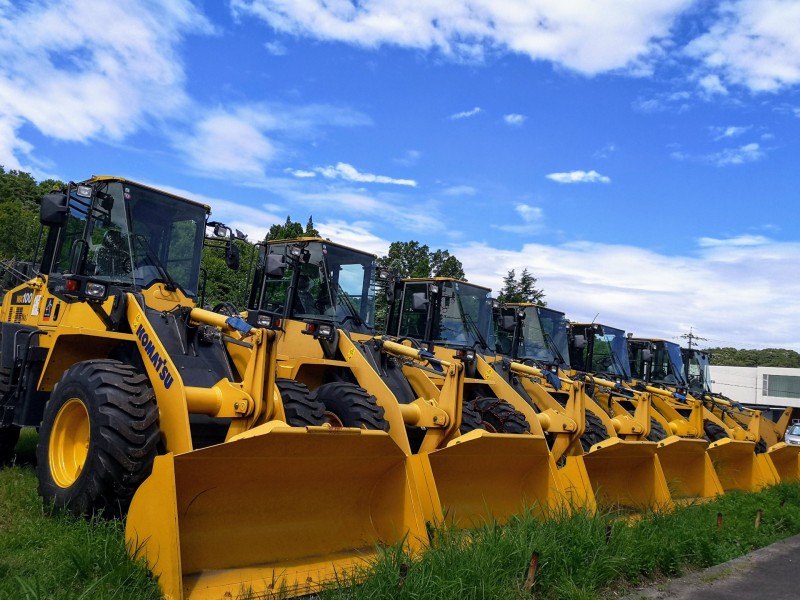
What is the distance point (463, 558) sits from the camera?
422cm

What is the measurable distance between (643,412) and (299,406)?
17.9 ft

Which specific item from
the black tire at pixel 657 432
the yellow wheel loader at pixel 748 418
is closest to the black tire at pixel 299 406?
the black tire at pixel 657 432

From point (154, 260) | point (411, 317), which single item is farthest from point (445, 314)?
point (154, 260)

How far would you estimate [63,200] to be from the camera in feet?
20.0

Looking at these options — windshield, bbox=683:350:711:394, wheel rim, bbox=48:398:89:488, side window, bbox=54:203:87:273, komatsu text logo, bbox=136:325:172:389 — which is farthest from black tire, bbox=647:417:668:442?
side window, bbox=54:203:87:273

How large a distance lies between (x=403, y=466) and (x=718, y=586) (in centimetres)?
255

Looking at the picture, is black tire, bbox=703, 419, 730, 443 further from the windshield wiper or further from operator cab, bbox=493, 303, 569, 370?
the windshield wiper

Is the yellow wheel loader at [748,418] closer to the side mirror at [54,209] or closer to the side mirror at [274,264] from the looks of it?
the side mirror at [274,264]

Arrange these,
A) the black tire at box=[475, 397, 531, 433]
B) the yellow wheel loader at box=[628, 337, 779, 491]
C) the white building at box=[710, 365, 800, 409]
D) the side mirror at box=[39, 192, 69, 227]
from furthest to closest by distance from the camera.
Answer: the white building at box=[710, 365, 800, 409] → the yellow wheel loader at box=[628, 337, 779, 491] → the black tire at box=[475, 397, 531, 433] → the side mirror at box=[39, 192, 69, 227]

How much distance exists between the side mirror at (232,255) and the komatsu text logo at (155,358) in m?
1.93

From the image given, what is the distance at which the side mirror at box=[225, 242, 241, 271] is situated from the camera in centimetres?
729

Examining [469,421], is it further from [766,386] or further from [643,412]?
[766,386]

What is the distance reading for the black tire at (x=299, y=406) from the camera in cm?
565

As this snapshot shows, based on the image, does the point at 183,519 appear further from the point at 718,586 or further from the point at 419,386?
the point at 419,386
